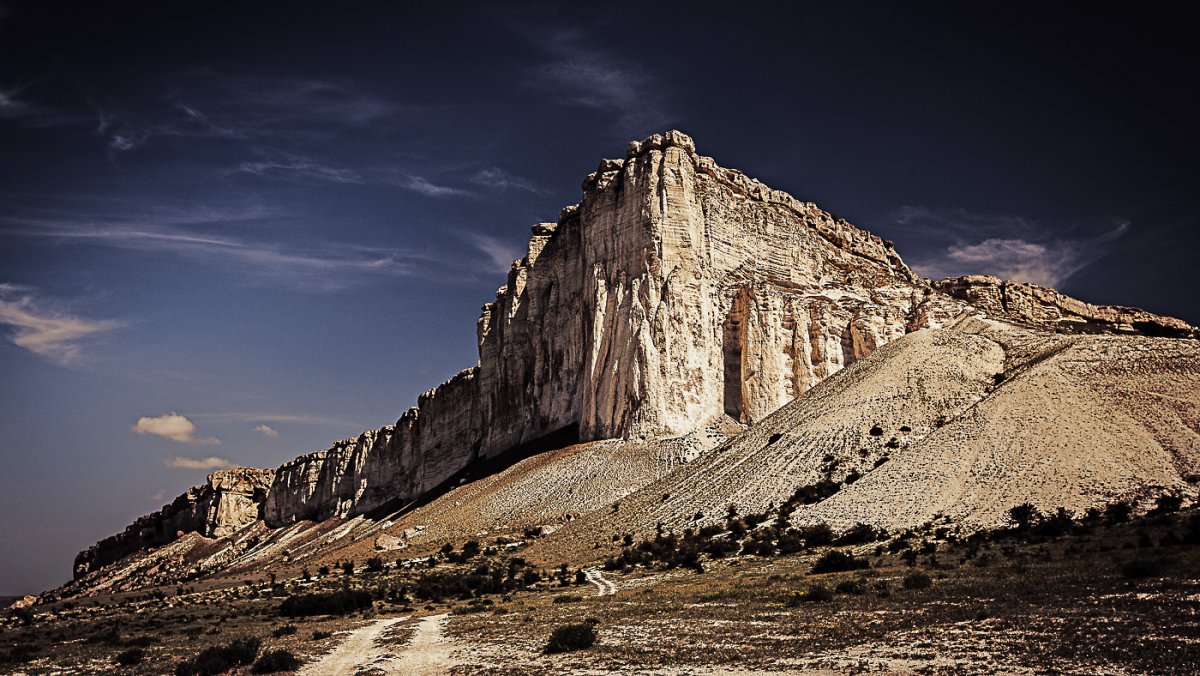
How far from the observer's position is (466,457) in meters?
84.4

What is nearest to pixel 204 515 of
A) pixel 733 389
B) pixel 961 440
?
pixel 733 389

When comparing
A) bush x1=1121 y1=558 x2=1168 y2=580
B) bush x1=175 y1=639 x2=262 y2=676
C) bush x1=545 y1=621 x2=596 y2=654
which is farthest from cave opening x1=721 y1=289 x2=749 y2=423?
bush x1=175 y1=639 x2=262 y2=676


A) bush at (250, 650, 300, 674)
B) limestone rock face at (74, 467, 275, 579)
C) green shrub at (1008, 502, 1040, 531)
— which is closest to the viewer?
bush at (250, 650, 300, 674)

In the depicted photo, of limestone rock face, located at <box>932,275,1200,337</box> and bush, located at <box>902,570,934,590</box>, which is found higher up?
limestone rock face, located at <box>932,275,1200,337</box>

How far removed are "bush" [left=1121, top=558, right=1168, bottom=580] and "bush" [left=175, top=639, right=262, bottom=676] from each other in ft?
54.5

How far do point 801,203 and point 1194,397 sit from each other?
46212 mm

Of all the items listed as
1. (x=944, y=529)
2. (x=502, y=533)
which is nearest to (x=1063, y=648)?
(x=944, y=529)

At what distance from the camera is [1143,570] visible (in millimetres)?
15641

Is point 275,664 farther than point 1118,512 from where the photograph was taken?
No

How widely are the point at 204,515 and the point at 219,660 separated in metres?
115

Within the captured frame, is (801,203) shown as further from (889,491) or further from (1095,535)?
(1095,535)

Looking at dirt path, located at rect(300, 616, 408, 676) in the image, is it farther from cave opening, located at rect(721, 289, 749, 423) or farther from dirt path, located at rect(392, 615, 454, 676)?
cave opening, located at rect(721, 289, 749, 423)

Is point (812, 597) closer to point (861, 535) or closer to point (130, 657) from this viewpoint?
point (861, 535)

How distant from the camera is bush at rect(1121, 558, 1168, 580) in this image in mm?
15594
